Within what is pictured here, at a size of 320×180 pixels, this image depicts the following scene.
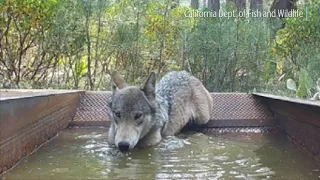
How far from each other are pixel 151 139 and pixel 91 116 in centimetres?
150

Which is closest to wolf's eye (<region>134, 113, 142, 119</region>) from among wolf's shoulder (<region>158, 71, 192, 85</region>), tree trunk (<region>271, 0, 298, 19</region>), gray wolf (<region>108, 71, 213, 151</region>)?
gray wolf (<region>108, 71, 213, 151</region>)

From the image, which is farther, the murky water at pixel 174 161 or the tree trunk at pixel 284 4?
the tree trunk at pixel 284 4

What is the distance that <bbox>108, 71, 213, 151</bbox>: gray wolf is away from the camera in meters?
3.94

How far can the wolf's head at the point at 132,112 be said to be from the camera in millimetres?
3768

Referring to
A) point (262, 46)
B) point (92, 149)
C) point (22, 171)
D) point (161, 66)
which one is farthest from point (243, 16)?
point (22, 171)

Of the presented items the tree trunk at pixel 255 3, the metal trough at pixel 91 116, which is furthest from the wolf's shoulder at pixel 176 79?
the tree trunk at pixel 255 3

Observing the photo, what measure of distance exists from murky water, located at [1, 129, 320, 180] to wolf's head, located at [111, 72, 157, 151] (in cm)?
13

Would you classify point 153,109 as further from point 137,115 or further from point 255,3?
point 255,3

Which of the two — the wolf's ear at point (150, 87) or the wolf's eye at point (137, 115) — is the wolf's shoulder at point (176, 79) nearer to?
the wolf's ear at point (150, 87)

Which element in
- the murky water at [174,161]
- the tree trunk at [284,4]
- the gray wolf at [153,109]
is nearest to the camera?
the murky water at [174,161]

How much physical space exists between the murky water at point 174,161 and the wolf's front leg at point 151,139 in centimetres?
9

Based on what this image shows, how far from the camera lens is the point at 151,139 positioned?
4.24 m

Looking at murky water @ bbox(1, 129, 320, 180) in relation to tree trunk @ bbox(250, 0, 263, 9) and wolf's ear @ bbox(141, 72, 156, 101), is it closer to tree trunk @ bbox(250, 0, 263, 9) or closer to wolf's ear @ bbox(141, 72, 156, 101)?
wolf's ear @ bbox(141, 72, 156, 101)

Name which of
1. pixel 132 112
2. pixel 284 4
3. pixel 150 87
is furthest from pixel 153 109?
pixel 284 4
